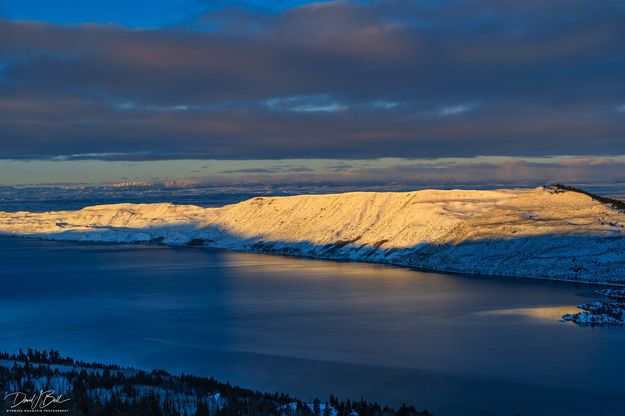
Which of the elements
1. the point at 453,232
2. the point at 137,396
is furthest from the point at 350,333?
the point at 453,232

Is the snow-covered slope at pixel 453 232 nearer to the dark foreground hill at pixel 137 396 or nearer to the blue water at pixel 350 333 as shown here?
the blue water at pixel 350 333

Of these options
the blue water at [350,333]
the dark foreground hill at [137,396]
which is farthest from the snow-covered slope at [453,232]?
the dark foreground hill at [137,396]

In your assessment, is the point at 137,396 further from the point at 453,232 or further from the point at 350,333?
the point at 453,232

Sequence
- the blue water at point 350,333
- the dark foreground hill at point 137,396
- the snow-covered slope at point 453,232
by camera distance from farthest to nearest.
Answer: the snow-covered slope at point 453,232
the blue water at point 350,333
the dark foreground hill at point 137,396

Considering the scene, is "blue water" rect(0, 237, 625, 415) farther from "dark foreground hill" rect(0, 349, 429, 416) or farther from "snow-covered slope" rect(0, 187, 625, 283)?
"snow-covered slope" rect(0, 187, 625, 283)

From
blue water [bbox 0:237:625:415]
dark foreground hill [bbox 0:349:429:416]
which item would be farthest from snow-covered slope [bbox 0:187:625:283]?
dark foreground hill [bbox 0:349:429:416]

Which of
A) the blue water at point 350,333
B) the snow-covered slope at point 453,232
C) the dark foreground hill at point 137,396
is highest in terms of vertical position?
the snow-covered slope at point 453,232
